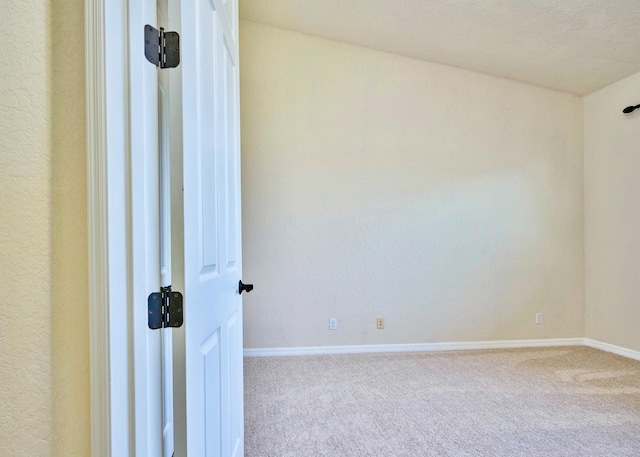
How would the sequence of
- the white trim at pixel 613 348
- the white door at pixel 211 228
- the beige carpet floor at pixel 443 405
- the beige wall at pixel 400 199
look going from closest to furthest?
the white door at pixel 211 228 → the beige carpet floor at pixel 443 405 → the white trim at pixel 613 348 → the beige wall at pixel 400 199

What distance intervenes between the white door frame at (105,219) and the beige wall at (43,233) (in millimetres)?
37

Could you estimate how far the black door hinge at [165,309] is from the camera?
0.84m

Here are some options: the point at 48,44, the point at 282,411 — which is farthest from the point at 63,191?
the point at 282,411

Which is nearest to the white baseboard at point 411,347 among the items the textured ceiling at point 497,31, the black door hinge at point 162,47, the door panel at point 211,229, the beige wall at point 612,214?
the beige wall at point 612,214

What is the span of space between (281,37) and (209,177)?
302 cm

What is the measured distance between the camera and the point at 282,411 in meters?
2.43

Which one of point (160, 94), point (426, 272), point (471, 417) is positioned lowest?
point (471, 417)

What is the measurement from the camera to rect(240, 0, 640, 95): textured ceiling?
2867 mm

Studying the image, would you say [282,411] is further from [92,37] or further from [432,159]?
[432,159]

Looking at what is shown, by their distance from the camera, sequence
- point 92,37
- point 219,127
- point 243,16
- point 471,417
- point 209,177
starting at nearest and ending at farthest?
point 92,37, point 209,177, point 219,127, point 471,417, point 243,16

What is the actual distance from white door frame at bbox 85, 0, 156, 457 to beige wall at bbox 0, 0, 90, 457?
0.04 m

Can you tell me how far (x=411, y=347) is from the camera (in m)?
3.79

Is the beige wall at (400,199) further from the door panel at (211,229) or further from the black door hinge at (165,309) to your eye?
the black door hinge at (165,309)

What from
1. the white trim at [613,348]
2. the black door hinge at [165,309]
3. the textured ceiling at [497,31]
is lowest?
the white trim at [613,348]
